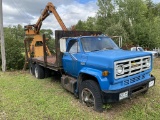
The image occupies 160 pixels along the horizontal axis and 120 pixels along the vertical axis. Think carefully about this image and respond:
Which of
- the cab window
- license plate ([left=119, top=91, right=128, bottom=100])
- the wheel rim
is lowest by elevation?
the wheel rim

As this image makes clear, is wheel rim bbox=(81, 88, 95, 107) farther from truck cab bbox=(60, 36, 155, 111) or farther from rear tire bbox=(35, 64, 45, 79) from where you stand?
rear tire bbox=(35, 64, 45, 79)


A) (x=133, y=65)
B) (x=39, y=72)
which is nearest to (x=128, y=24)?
(x=39, y=72)

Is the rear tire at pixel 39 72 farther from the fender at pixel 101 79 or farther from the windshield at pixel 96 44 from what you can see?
the fender at pixel 101 79

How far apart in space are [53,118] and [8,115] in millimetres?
1266

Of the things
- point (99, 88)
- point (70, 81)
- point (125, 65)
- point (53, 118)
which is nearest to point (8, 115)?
point (53, 118)

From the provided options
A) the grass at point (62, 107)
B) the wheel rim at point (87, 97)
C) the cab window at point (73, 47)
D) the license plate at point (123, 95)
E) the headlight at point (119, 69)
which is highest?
the cab window at point (73, 47)

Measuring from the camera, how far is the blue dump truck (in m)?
4.05

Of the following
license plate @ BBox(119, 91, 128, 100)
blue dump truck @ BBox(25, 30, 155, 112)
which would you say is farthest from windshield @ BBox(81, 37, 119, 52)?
license plate @ BBox(119, 91, 128, 100)

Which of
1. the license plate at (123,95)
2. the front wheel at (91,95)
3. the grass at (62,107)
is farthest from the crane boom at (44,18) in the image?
the license plate at (123,95)

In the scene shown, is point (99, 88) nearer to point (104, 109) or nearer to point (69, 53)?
point (104, 109)

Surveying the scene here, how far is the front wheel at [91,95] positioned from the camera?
14.3 ft

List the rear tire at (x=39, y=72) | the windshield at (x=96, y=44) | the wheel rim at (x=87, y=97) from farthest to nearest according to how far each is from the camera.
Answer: the rear tire at (x=39, y=72)
the windshield at (x=96, y=44)
the wheel rim at (x=87, y=97)

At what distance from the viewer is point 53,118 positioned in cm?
423

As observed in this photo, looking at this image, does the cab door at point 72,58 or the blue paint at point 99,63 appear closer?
the blue paint at point 99,63
